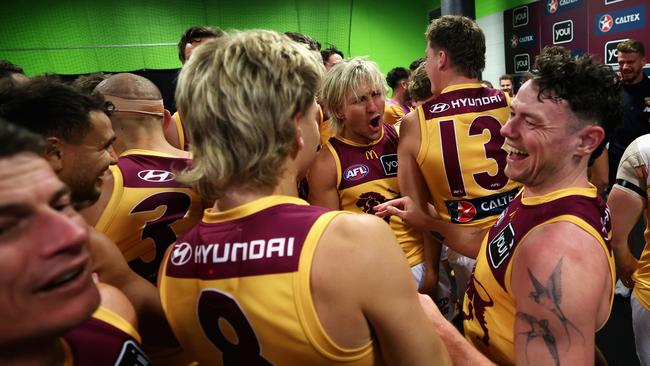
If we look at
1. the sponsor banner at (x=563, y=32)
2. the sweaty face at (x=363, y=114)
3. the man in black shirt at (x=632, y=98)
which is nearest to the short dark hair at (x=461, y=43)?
the sweaty face at (x=363, y=114)

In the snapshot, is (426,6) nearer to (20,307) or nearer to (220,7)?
(220,7)

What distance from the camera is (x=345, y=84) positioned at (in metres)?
2.58

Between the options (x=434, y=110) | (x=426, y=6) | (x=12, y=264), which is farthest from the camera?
(x=426, y=6)

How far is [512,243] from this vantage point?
4.43ft

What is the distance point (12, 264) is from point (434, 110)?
2195 mm

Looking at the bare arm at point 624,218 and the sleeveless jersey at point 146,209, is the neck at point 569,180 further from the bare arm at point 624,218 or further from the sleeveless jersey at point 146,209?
the sleeveless jersey at point 146,209

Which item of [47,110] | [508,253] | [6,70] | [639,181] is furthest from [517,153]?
[6,70]

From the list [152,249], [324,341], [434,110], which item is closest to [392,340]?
[324,341]

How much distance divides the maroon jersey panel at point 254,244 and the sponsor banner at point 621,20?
6784mm

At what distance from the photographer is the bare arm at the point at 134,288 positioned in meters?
1.29

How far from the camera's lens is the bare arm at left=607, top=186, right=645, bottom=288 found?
1.90m

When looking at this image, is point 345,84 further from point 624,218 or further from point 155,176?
point 624,218

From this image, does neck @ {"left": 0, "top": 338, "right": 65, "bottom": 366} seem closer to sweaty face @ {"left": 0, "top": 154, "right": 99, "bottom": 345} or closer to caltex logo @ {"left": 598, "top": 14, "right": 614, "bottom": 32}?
sweaty face @ {"left": 0, "top": 154, "right": 99, "bottom": 345}

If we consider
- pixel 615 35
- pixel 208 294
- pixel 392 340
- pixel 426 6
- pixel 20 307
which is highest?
pixel 426 6
